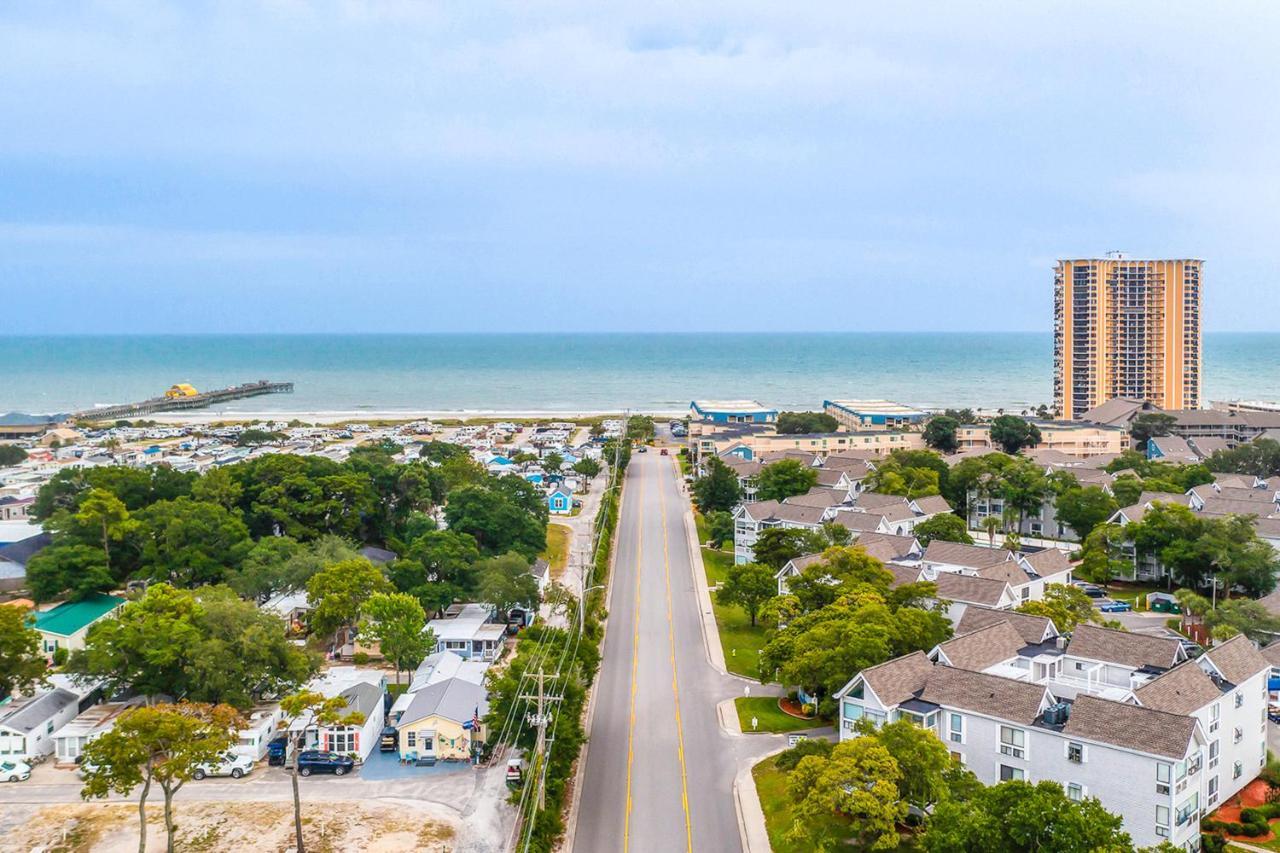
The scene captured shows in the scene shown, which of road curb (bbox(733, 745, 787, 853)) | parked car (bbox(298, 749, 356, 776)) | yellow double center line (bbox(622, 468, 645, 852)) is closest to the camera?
road curb (bbox(733, 745, 787, 853))

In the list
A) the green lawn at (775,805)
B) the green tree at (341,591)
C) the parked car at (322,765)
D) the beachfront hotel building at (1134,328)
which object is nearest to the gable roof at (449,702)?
the parked car at (322,765)

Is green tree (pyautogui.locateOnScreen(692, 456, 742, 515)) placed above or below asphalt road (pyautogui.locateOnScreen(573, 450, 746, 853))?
Answer: above

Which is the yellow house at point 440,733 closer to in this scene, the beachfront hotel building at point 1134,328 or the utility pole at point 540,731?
the utility pole at point 540,731

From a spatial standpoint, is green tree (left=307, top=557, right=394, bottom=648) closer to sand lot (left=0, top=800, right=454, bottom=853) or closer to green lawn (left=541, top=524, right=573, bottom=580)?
sand lot (left=0, top=800, right=454, bottom=853)

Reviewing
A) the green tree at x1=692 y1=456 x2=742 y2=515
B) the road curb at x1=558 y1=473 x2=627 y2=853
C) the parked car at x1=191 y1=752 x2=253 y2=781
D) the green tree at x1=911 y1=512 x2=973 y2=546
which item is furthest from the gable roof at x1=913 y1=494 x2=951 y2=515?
the parked car at x1=191 y1=752 x2=253 y2=781

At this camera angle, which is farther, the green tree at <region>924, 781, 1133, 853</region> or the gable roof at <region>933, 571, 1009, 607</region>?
the gable roof at <region>933, 571, 1009, 607</region>

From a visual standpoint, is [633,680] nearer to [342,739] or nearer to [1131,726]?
[342,739]
